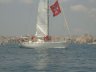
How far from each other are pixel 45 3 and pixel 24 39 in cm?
1954

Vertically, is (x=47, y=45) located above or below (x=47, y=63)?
above

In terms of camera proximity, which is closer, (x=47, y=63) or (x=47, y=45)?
(x=47, y=63)

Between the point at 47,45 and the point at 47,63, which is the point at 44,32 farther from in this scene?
the point at 47,63

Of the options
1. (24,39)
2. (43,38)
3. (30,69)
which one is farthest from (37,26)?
(30,69)

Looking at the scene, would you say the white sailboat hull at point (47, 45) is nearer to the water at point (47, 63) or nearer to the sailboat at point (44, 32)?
the sailboat at point (44, 32)

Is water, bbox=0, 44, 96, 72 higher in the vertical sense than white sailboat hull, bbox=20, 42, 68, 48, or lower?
lower

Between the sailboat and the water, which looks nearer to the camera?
the water

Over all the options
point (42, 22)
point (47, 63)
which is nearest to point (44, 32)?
point (42, 22)

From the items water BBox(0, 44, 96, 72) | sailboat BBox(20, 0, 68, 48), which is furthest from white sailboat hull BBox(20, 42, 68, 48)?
water BBox(0, 44, 96, 72)

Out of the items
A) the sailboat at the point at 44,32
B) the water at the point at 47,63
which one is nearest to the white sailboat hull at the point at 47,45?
the sailboat at the point at 44,32

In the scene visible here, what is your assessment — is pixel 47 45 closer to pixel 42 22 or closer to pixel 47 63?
pixel 42 22

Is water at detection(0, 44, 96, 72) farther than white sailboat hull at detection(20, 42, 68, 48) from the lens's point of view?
No

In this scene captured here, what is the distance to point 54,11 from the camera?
115750 millimetres

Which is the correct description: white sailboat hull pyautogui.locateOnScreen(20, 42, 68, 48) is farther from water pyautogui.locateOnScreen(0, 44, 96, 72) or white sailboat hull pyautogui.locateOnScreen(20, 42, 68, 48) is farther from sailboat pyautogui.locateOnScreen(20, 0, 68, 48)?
water pyautogui.locateOnScreen(0, 44, 96, 72)
